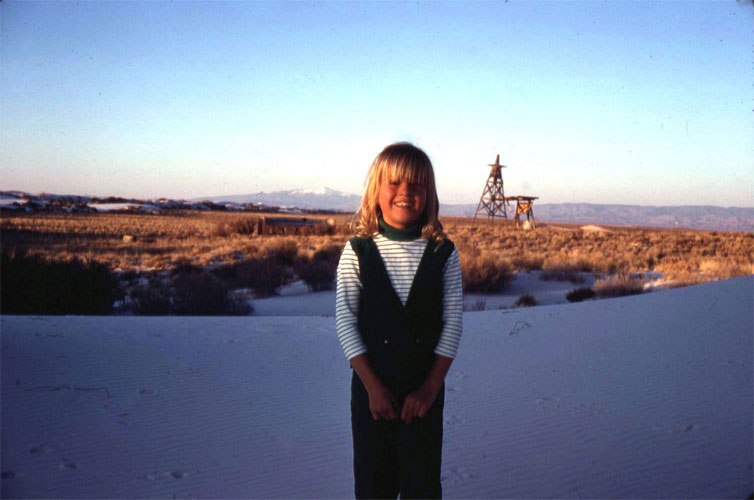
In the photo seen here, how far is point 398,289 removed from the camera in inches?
80.4

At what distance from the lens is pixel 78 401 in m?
3.96

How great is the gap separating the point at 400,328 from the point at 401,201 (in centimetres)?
50

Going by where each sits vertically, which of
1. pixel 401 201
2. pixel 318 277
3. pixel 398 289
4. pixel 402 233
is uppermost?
pixel 401 201

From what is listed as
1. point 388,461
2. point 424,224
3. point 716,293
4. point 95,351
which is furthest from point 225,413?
point 716,293

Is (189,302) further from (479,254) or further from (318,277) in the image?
(479,254)

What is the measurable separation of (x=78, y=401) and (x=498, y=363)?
3.82 meters

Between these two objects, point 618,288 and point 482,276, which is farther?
point 482,276

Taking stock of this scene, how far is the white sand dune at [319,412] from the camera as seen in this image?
3.19m

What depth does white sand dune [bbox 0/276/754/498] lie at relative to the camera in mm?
3186

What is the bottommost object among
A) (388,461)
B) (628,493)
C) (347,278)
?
(628,493)

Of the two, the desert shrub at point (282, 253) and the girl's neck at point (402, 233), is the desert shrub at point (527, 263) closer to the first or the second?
the desert shrub at point (282, 253)

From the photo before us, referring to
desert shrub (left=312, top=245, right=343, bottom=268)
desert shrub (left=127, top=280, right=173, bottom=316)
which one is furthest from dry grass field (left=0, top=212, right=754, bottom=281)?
desert shrub (left=127, top=280, right=173, bottom=316)

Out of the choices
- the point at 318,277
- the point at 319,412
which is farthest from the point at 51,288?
the point at 319,412

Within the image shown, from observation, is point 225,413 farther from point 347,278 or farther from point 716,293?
point 716,293
